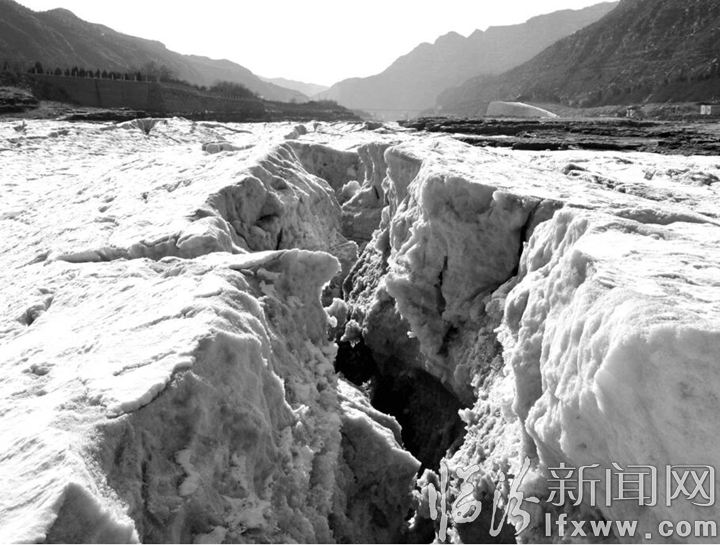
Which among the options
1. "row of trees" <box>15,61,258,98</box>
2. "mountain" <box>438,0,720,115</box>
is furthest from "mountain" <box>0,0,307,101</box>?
"mountain" <box>438,0,720,115</box>

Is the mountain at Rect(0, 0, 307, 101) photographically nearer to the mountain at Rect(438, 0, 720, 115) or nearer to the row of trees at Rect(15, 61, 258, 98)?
the row of trees at Rect(15, 61, 258, 98)

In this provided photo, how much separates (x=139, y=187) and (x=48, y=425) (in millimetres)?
5276

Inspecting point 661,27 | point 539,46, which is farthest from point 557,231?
point 539,46

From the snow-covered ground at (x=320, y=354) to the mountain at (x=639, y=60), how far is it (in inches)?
1756

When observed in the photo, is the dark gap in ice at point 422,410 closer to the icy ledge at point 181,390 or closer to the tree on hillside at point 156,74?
the icy ledge at point 181,390

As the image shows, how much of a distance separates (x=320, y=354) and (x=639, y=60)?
62659 millimetres

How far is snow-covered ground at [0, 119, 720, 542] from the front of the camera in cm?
213

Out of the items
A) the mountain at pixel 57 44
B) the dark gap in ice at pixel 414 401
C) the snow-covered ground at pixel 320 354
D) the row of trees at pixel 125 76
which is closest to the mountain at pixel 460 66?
the mountain at pixel 57 44

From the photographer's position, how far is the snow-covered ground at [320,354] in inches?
83.9

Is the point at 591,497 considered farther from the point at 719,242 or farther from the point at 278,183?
the point at 278,183

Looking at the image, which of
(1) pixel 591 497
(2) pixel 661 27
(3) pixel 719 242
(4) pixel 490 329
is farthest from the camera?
(2) pixel 661 27

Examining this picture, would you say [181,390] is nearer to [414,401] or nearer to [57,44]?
[414,401]

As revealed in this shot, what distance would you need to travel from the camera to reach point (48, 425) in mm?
2203

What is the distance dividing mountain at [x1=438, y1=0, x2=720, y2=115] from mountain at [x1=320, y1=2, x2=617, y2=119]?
106 meters
